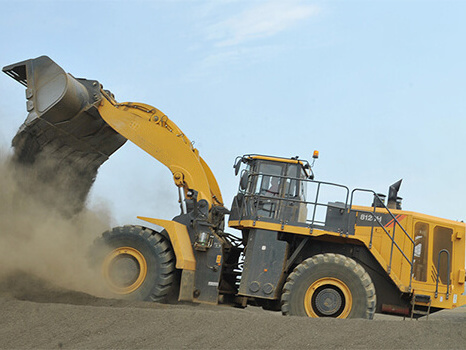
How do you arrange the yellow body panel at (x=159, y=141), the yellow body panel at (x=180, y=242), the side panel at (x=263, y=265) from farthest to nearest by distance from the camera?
1. the yellow body panel at (x=159, y=141)
2. the yellow body panel at (x=180, y=242)
3. the side panel at (x=263, y=265)

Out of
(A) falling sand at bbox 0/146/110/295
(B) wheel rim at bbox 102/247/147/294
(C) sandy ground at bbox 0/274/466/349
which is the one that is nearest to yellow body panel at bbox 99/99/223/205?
(B) wheel rim at bbox 102/247/147/294

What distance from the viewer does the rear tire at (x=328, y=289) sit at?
35.2 feet

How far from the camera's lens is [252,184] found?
40.0ft

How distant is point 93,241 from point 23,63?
3842mm

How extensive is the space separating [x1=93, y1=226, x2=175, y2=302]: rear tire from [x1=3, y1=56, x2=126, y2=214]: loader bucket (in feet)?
5.34

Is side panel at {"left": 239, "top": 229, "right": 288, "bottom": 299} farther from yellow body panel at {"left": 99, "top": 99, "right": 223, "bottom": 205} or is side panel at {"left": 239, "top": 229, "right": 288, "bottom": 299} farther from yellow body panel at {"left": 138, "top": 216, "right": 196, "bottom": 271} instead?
yellow body panel at {"left": 99, "top": 99, "right": 223, "bottom": 205}

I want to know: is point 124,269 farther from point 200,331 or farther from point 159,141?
point 200,331

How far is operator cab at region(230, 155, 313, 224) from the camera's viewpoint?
11789mm

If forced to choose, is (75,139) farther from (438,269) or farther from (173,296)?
(438,269)

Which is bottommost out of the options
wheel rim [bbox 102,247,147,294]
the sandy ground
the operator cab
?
the sandy ground

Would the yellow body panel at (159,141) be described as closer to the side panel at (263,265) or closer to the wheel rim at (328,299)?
the side panel at (263,265)

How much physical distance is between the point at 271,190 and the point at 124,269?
330cm

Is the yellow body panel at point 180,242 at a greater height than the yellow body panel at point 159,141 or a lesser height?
lesser

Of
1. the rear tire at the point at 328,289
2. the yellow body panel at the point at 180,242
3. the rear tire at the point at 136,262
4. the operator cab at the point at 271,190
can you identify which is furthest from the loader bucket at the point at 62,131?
the rear tire at the point at 328,289
